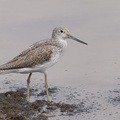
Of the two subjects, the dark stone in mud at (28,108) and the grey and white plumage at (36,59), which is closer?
the dark stone in mud at (28,108)

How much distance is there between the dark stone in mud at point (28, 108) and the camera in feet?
37.7

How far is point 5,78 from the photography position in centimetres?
1401

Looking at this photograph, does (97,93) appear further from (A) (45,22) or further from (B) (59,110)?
(A) (45,22)


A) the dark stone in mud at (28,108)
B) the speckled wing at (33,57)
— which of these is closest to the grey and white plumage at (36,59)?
the speckled wing at (33,57)

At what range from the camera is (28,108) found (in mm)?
11938

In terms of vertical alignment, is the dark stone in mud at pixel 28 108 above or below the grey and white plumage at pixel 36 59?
below

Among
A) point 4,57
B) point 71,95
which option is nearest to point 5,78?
point 4,57

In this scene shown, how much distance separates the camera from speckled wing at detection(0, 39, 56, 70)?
12625mm

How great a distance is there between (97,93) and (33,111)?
67.3 inches

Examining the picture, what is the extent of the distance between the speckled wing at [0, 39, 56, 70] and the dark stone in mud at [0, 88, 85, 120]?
612 millimetres

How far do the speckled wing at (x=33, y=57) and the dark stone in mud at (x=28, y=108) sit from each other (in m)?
0.61

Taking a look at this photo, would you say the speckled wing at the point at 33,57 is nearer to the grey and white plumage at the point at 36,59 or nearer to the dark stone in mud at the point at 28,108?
the grey and white plumage at the point at 36,59

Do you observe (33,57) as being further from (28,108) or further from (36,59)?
(28,108)

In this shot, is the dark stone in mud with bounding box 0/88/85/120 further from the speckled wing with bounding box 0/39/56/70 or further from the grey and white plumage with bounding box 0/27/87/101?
the speckled wing with bounding box 0/39/56/70
